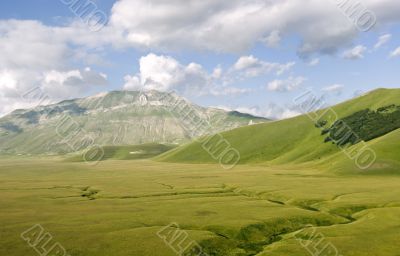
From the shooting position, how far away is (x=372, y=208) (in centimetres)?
8694

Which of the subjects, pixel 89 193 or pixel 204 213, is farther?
pixel 89 193

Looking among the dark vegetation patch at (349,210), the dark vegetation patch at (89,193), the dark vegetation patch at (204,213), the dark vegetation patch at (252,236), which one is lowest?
Answer: the dark vegetation patch at (349,210)

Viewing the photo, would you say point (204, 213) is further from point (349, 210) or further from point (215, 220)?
point (349, 210)

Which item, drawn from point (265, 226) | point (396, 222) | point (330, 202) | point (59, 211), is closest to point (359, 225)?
point (396, 222)

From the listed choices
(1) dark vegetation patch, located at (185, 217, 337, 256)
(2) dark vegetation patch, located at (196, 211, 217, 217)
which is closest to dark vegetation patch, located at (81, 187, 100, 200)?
(2) dark vegetation patch, located at (196, 211, 217, 217)

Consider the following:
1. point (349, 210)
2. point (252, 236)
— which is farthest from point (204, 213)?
point (349, 210)

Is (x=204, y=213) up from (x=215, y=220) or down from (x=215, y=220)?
up

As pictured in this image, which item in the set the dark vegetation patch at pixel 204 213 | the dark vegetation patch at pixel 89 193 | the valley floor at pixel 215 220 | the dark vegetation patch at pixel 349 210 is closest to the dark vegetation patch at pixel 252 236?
the valley floor at pixel 215 220

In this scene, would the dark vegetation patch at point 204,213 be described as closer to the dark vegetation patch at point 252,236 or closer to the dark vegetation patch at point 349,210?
the dark vegetation patch at point 252,236

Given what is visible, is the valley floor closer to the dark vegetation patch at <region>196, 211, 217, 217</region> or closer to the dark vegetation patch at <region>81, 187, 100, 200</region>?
the dark vegetation patch at <region>196, 211, 217, 217</region>

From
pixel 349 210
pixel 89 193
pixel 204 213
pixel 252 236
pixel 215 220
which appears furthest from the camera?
pixel 89 193

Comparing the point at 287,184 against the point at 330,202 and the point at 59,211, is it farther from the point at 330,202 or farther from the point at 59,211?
the point at 59,211

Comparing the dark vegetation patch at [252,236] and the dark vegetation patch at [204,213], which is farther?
the dark vegetation patch at [204,213]

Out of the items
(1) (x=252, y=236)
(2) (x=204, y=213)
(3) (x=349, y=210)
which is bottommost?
(3) (x=349, y=210)
